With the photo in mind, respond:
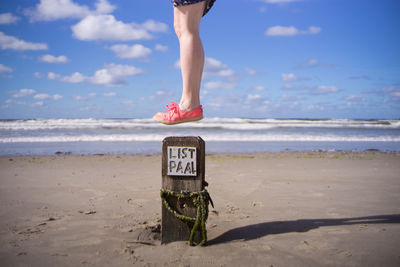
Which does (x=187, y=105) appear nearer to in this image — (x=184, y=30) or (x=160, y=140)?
(x=184, y=30)

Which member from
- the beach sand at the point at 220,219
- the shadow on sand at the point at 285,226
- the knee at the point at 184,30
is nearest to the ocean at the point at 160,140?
the beach sand at the point at 220,219

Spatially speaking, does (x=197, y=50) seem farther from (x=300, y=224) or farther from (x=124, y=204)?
(x=124, y=204)

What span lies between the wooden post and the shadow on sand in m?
0.32

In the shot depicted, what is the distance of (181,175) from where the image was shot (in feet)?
8.71

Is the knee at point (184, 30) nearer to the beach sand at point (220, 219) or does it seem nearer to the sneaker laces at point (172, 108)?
the sneaker laces at point (172, 108)

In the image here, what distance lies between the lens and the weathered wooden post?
2.62 meters

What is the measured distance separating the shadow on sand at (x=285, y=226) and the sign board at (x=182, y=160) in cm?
69

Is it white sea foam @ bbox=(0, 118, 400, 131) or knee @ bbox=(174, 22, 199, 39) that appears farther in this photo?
white sea foam @ bbox=(0, 118, 400, 131)

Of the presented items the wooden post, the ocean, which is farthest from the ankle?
the ocean

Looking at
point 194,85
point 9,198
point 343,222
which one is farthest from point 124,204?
point 343,222

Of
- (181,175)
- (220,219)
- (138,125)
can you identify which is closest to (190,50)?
(181,175)

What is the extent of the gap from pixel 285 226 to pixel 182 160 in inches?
54.2

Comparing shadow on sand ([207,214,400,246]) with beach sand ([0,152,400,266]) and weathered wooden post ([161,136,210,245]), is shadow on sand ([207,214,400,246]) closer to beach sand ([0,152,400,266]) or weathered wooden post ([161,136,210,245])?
beach sand ([0,152,400,266])

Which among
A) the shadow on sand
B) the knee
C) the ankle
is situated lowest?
the shadow on sand
